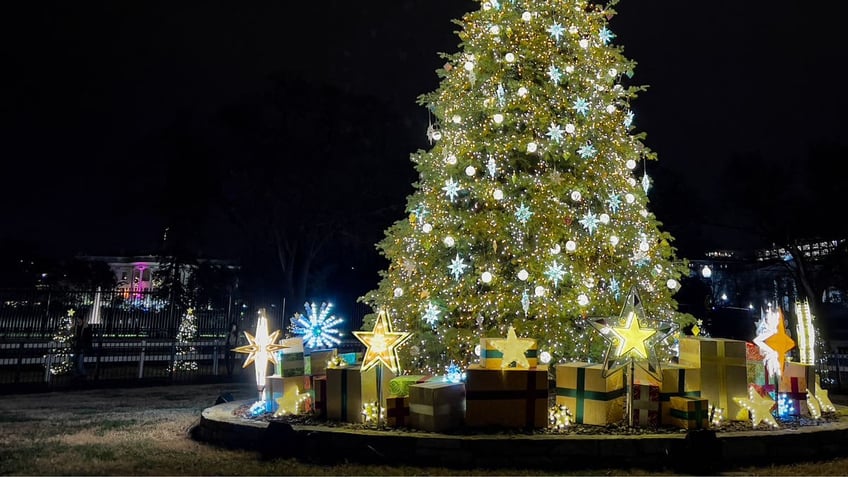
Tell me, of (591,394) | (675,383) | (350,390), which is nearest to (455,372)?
(350,390)

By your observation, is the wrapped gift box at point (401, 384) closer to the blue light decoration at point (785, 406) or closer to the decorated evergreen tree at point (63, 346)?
the blue light decoration at point (785, 406)

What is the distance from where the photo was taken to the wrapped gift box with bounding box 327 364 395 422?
7.11m

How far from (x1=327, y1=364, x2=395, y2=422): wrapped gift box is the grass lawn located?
1.09m

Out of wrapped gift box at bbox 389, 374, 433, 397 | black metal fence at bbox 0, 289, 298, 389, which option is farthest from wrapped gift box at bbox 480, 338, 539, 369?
black metal fence at bbox 0, 289, 298, 389

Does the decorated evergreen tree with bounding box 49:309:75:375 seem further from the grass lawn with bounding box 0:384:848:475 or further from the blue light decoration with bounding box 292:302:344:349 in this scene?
the blue light decoration with bounding box 292:302:344:349

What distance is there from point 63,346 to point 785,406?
15.9m

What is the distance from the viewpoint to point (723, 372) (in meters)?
7.17

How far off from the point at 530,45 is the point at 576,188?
7.68 feet

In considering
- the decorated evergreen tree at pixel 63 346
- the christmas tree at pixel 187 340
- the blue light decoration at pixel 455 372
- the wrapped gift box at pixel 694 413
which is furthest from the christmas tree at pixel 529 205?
the decorated evergreen tree at pixel 63 346

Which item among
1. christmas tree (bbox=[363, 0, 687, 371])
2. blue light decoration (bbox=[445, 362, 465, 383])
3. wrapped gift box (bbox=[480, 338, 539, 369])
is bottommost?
blue light decoration (bbox=[445, 362, 465, 383])

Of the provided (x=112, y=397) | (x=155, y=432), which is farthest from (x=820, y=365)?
(x=112, y=397)

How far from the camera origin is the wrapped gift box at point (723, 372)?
23.4 ft

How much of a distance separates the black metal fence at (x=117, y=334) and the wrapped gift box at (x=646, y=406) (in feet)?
31.3

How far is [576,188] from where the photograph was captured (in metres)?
8.62
